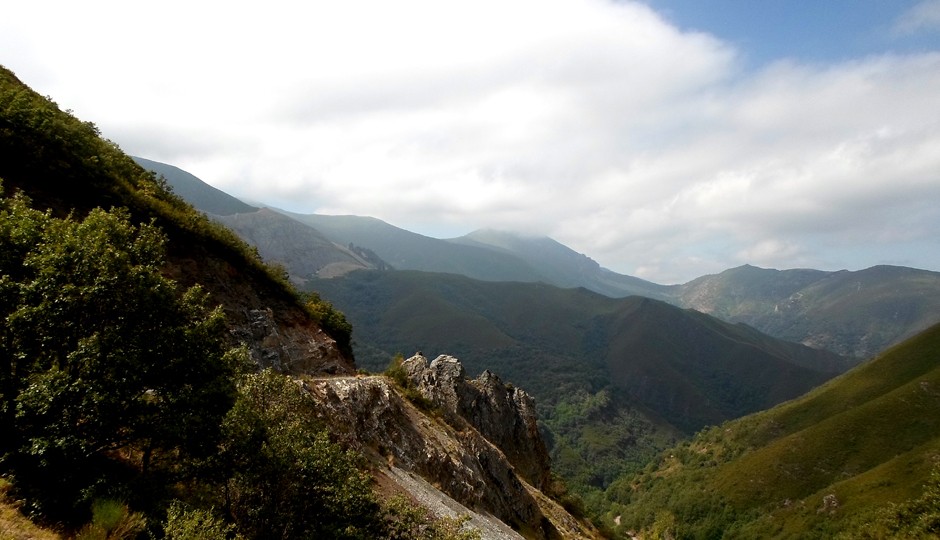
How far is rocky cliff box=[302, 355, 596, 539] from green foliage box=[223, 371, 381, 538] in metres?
9.47

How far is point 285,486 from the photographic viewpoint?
14078 mm

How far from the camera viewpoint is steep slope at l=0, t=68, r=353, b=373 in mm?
30328

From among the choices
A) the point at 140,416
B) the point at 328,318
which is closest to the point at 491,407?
the point at 328,318

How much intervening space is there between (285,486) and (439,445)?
78.3 ft

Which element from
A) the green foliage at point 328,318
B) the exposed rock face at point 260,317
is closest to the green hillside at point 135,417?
the exposed rock face at point 260,317

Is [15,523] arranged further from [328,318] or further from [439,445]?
[328,318]

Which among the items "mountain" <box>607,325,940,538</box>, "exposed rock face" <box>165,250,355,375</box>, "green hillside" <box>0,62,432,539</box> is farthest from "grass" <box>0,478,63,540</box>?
"mountain" <box>607,325,940,538</box>

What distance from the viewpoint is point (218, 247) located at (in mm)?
38906

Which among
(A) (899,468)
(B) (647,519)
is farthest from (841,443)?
(B) (647,519)

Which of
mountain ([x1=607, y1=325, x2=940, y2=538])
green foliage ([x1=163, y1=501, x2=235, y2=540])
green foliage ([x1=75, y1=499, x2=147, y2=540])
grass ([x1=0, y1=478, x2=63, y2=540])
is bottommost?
mountain ([x1=607, y1=325, x2=940, y2=538])

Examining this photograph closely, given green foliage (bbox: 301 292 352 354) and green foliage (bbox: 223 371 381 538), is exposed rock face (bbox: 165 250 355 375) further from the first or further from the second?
green foliage (bbox: 223 371 381 538)

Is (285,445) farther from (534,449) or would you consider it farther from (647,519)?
(647,519)

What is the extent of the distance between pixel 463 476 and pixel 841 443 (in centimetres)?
20282

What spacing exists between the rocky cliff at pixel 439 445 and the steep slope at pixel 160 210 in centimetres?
713
